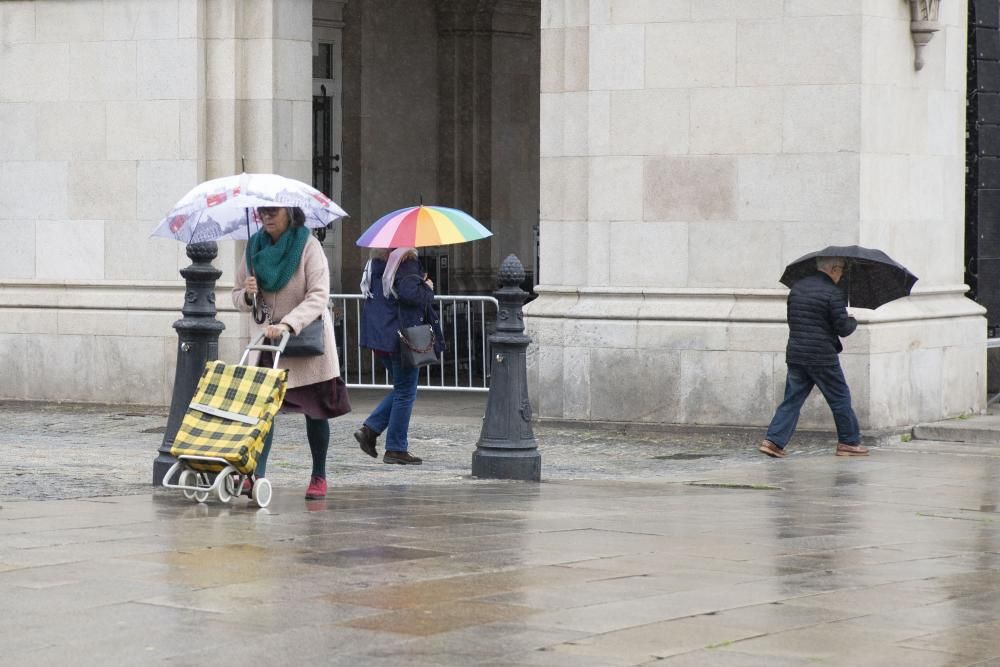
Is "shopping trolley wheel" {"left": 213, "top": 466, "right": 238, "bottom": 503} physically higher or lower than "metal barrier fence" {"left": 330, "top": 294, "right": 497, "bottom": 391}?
lower

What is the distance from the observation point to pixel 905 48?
1430 centimetres

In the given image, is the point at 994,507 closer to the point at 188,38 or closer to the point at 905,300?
the point at 905,300

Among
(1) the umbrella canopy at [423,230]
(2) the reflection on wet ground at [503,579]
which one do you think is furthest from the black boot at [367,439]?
(2) the reflection on wet ground at [503,579]

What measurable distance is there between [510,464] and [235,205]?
9.32ft

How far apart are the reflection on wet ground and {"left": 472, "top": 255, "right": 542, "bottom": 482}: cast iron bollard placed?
648mm

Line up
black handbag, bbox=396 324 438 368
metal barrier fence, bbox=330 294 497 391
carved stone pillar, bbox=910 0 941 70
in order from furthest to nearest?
metal barrier fence, bbox=330 294 497 391 < carved stone pillar, bbox=910 0 941 70 < black handbag, bbox=396 324 438 368

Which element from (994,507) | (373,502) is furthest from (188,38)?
(994,507)

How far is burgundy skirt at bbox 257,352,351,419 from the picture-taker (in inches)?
386

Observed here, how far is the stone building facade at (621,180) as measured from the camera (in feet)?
45.5

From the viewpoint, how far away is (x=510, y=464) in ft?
37.7

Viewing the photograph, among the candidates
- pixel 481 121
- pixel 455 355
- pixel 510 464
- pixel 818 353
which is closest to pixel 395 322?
pixel 510 464

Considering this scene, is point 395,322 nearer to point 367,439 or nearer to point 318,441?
point 367,439

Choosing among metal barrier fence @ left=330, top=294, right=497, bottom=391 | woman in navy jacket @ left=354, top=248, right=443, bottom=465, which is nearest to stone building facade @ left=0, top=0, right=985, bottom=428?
metal barrier fence @ left=330, top=294, right=497, bottom=391

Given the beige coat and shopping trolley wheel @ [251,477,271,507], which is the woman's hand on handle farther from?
shopping trolley wheel @ [251,477,271,507]
